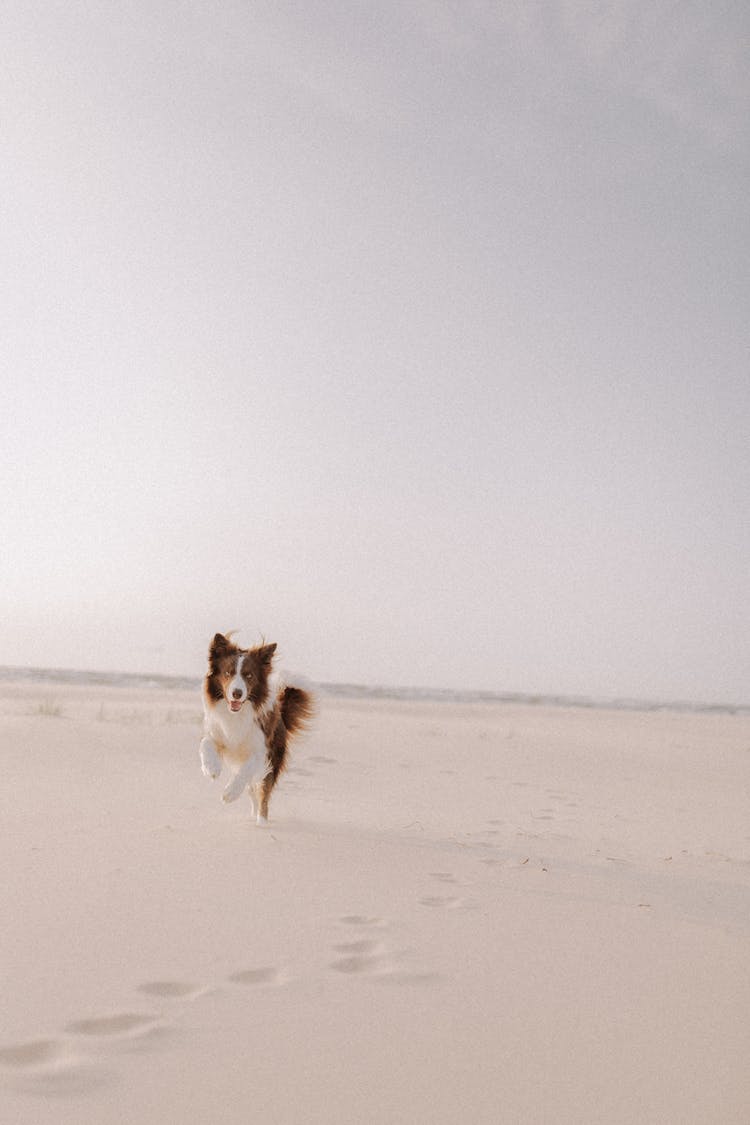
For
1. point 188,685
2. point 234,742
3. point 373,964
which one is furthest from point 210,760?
point 188,685

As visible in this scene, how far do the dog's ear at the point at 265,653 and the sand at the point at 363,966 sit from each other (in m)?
1.22

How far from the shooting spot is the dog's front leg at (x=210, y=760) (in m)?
5.96

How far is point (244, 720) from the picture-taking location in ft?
20.3

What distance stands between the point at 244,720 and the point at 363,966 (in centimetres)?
334

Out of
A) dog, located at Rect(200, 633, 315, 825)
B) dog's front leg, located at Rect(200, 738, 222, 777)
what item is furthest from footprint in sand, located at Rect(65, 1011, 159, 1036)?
dog's front leg, located at Rect(200, 738, 222, 777)

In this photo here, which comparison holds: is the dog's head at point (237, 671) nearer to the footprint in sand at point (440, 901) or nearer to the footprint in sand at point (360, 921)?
the footprint in sand at point (440, 901)

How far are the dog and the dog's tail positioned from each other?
1.52 feet

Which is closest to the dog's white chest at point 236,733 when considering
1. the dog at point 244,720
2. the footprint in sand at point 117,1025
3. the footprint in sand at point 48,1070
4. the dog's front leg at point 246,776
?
the dog at point 244,720

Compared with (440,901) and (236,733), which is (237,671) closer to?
(236,733)

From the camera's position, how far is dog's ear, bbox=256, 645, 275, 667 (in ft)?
20.9

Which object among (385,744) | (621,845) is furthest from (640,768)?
(621,845)

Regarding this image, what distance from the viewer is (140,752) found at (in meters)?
10.6

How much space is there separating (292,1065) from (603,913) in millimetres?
2238

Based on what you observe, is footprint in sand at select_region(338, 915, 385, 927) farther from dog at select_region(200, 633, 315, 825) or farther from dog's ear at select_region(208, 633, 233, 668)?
dog's ear at select_region(208, 633, 233, 668)
